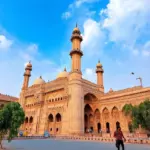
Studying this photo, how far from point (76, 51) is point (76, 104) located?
1073 cm

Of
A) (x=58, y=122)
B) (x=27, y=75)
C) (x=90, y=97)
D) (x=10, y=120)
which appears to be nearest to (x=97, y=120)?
(x=90, y=97)

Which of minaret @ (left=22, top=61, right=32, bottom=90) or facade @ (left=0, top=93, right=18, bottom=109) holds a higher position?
minaret @ (left=22, top=61, right=32, bottom=90)

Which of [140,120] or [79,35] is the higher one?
[79,35]

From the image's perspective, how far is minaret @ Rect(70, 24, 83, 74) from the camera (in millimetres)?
35094

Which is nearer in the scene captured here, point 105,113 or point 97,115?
point 105,113

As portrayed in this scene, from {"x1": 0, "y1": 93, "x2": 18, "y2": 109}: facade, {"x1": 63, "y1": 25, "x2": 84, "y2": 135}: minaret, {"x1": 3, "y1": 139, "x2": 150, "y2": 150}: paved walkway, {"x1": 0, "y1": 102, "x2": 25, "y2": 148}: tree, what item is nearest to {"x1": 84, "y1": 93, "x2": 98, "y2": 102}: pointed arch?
{"x1": 63, "y1": 25, "x2": 84, "y2": 135}: minaret

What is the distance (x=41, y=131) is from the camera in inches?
1485

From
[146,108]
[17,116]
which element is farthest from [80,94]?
[17,116]

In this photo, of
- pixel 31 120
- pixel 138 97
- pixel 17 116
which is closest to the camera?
pixel 17 116

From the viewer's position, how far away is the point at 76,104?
3225cm

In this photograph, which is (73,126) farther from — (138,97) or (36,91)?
(36,91)

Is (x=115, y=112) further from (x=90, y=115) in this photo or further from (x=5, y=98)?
(x=5, y=98)

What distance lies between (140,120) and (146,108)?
1673 mm

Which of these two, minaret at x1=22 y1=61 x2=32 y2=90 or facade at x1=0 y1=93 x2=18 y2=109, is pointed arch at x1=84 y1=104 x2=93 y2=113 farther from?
facade at x1=0 y1=93 x2=18 y2=109
